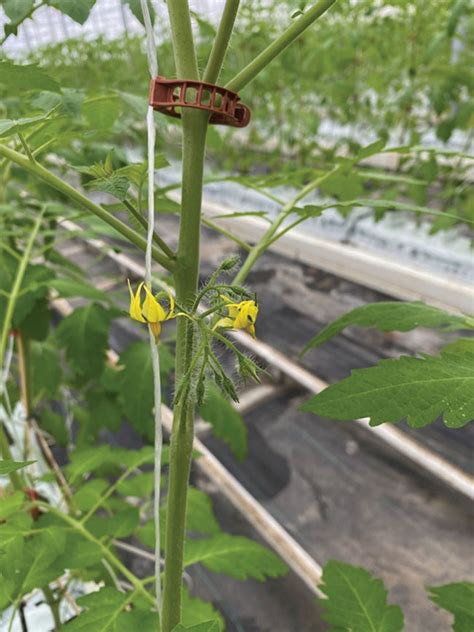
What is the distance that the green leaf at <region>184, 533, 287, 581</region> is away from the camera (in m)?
0.71

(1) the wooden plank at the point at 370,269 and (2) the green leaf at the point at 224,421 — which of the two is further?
(1) the wooden plank at the point at 370,269

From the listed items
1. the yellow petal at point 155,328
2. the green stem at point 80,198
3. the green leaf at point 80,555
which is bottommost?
the green leaf at point 80,555

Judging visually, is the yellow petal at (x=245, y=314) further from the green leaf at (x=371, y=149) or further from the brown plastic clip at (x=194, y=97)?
the green leaf at (x=371, y=149)

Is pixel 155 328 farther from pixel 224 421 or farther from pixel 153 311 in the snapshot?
pixel 224 421

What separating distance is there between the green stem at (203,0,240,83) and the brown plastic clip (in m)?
0.02

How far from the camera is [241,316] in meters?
0.35

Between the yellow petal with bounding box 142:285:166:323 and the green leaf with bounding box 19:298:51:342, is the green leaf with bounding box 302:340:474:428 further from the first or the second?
the green leaf with bounding box 19:298:51:342

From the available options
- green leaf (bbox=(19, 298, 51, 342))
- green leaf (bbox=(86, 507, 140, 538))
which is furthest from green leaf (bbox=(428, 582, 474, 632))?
green leaf (bbox=(19, 298, 51, 342))

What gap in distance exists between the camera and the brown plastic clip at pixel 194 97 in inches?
16.5

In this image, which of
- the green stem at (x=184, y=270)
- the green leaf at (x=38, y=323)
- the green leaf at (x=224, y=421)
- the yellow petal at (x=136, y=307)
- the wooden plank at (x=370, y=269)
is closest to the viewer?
the yellow petal at (x=136, y=307)

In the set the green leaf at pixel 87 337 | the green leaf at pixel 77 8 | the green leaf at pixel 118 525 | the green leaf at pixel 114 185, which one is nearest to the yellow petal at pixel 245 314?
the green leaf at pixel 114 185

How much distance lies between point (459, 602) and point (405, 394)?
0.29 meters

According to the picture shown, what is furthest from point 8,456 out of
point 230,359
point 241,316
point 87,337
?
point 230,359

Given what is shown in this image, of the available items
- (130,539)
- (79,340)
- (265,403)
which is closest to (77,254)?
(265,403)
